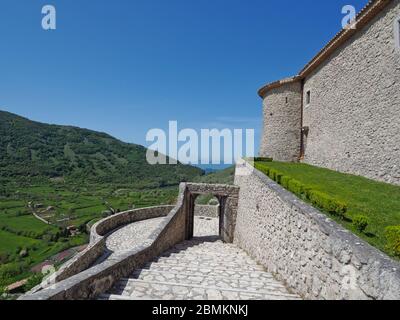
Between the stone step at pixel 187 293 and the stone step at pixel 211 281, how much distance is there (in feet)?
1.01

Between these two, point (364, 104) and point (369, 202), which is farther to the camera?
point (364, 104)

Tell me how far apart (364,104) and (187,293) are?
10.8 meters

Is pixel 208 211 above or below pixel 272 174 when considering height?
below

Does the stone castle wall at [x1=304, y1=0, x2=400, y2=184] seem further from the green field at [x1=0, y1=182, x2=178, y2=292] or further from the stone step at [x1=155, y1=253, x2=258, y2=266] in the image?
the green field at [x1=0, y1=182, x2=178, y2=292]

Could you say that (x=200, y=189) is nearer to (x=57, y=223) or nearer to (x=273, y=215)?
(x=273, y=215)

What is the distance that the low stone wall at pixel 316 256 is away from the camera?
3256 millimetres

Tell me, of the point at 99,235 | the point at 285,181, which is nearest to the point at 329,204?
the point at 285,181

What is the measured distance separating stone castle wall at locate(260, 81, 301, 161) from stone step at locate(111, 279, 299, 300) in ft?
52.0

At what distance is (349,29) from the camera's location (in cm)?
1258

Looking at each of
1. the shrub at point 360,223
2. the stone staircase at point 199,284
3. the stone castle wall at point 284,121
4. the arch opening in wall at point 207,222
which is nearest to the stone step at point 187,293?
the stone staircase at point 199,284

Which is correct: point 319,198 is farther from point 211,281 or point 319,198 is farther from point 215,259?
point 215,259

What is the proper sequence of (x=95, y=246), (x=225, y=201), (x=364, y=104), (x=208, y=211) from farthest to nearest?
(x=208, y=211) < (x=225, y=201) < (x=95, y=246) < (x=364, y=104)

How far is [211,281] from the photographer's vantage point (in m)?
6.02
